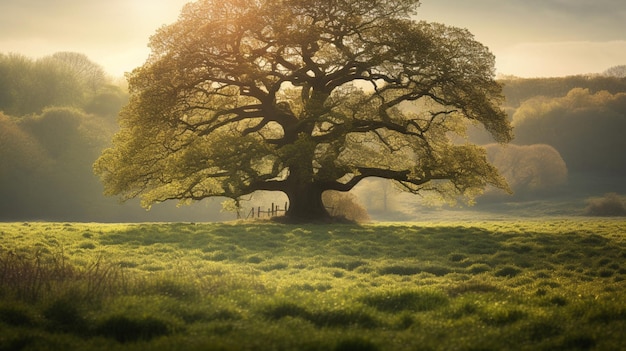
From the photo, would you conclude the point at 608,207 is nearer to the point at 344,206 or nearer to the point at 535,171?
the point at 535,171

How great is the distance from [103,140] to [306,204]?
49678 millimetres

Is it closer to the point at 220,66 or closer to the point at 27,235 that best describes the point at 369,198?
the point at 220,66

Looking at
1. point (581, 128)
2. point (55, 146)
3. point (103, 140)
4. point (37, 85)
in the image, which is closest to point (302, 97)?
point (103, 140)

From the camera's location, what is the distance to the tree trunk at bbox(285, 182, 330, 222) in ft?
132

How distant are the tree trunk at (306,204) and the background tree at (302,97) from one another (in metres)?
0.09

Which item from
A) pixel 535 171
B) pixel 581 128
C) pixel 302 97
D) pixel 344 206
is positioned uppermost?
pixel 581 128

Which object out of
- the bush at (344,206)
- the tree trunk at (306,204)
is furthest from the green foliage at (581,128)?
the tree trunk at (306,204)

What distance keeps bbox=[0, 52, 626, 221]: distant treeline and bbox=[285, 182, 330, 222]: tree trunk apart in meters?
44.8

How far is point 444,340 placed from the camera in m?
10.8

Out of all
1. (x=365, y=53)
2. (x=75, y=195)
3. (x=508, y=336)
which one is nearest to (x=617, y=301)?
(x=508, y=336)

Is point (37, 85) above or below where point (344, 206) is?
above

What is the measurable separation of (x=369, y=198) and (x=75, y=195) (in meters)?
47.9

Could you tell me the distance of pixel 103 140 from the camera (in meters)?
80.9

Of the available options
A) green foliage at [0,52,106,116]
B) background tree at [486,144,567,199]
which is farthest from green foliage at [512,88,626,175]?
green foliage at [0,52,106,116]
